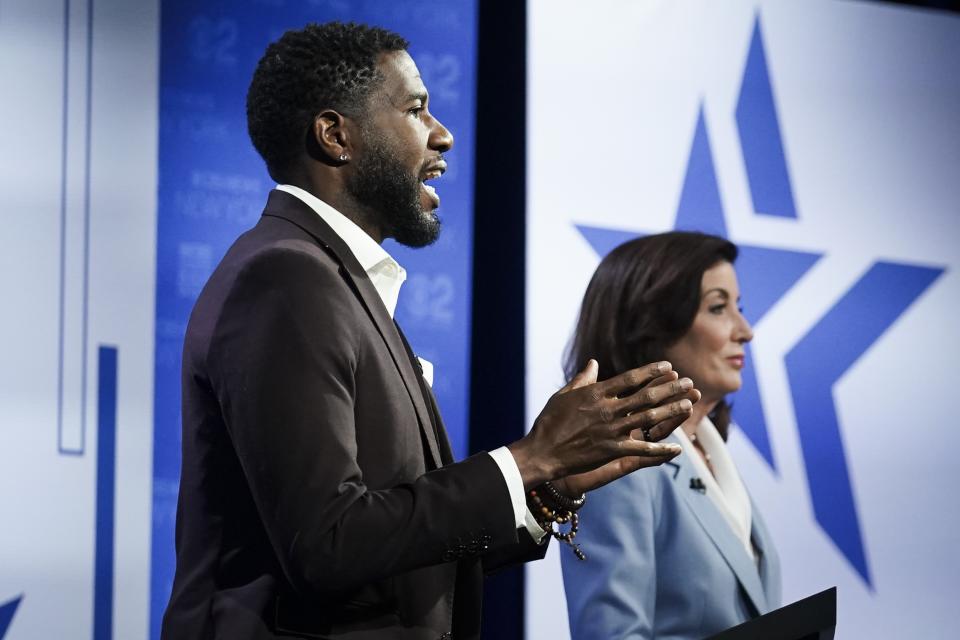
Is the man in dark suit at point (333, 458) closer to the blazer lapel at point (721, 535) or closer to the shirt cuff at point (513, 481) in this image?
the shirt cuff at point (513, 481)

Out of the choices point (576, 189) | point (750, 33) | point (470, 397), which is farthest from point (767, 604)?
point (750, 33)

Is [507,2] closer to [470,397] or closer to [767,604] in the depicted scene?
[470,397]

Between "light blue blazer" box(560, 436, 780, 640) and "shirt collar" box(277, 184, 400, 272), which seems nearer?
"shirt collar" box(277, 184, 400, 272)

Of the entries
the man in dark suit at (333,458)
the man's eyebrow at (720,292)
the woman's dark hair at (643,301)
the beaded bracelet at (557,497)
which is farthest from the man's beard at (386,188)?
the man's eyebrow at (720,292)

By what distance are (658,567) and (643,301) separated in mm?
738

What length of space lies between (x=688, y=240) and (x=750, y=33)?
0.79 m

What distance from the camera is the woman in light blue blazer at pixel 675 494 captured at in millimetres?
2938

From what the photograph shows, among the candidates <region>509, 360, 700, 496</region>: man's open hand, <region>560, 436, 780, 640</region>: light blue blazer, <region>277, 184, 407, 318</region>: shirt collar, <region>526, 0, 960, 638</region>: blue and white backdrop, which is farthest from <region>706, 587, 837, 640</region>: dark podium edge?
<region>526, 0, 960, 638</region>: blue and white backdrop

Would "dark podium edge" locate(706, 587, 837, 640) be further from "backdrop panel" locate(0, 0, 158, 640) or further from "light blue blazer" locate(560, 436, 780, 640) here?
"backdrop panel" locate(0, 0, 158, 640)

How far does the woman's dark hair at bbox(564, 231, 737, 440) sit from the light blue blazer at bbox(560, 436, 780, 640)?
1.15ft

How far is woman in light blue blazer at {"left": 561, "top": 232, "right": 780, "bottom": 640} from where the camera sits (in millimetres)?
2938

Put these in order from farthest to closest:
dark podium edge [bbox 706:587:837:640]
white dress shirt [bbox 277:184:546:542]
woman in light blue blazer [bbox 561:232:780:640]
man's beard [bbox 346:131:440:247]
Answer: woman in light blue blazer [bbox 561:232:780:640] → man's beard [bbox 346:131:440:247] → white dress shirt [bbox 277:184:546:542] → dark podium edge [bbox 706:587:837:640]

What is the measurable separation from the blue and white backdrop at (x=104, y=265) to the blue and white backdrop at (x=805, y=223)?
36.2 inches

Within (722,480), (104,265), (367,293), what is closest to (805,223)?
(722,480)
